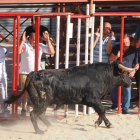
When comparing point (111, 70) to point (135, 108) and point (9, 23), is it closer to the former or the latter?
point (135, 108)

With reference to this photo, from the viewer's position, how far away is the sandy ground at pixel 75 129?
575cm

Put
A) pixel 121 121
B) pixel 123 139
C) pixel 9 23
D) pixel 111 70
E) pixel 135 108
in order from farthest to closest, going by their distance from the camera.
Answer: pixel 9 23 → pixel 135 108 → pixel 121 121 → pixel 111 70 → pixel 123 139

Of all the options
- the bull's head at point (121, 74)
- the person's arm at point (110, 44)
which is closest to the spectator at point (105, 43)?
the person's arm at point (110, 44)

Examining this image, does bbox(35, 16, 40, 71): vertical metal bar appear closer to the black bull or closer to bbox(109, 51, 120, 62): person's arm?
the black bull

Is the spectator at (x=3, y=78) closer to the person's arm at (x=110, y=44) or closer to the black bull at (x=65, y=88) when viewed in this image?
the black bull at (x=65, y=88)

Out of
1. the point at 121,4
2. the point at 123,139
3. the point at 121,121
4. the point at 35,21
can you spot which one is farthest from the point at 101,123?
the point at 121,4

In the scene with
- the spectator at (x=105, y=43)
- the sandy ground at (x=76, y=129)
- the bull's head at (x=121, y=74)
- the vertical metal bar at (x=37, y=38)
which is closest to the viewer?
the sandy ground at (x=76, y=129)

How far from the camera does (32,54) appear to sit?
6.63 m

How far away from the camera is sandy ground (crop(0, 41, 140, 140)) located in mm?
5750

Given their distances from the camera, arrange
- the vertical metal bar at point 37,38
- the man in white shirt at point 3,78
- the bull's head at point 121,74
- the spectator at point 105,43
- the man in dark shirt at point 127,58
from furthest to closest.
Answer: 1. the man in dark shirt at point 127,58
2. the spectator at point 105,43
3. the man in white shirt at point 3,78
4. the vertical metal bar at point 37,38
5. the bull's head at point 121,74

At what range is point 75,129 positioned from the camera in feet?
20.1

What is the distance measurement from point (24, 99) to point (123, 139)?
2.08 m

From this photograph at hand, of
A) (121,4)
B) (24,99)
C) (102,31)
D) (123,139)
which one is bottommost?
(123,139)

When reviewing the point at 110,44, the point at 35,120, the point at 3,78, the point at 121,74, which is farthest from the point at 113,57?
the point at 3,78
